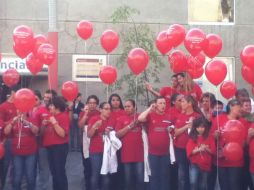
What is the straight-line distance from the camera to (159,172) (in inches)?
424

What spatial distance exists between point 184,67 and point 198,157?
7.17 feet

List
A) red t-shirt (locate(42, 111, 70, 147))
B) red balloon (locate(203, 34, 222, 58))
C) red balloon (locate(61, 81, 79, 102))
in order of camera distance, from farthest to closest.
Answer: red balloon (locate(61, 81, 79, 102))
red balloon (locate(203, 34, 222, 58))
red t-shirt (locate(42, 111, 70, 147))

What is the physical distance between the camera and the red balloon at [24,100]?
33.5ft

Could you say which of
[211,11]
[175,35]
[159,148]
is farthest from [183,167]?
[211,11]

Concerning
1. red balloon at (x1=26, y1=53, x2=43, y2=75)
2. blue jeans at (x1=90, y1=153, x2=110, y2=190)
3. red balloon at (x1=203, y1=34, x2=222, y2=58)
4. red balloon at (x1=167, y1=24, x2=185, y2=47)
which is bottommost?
blue jeans at (x1=90, y1=153, x2=110, y2=190)

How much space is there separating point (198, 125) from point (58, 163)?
259 cm

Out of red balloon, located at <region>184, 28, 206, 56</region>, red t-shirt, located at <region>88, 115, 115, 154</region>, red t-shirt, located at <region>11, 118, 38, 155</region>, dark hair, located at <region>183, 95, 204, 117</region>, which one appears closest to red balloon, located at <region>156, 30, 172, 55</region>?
red balloon, located at <region>184, 28, 206, 56</region>

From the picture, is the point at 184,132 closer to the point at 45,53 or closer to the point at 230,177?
the point at 230,177

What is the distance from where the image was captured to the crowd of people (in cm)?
1048

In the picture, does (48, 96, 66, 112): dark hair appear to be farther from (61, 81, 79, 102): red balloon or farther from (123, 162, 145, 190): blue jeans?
(123, 162, 145, 190): blue jeans

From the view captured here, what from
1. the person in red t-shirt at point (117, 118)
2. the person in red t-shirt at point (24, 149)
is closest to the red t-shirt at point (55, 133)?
the person in red t-shirt at point (24, 149)

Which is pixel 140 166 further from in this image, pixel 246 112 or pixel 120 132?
pixel 246 112

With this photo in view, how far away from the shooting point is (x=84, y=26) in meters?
12.5

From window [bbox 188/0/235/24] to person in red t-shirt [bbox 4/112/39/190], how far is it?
8127 millimetres
